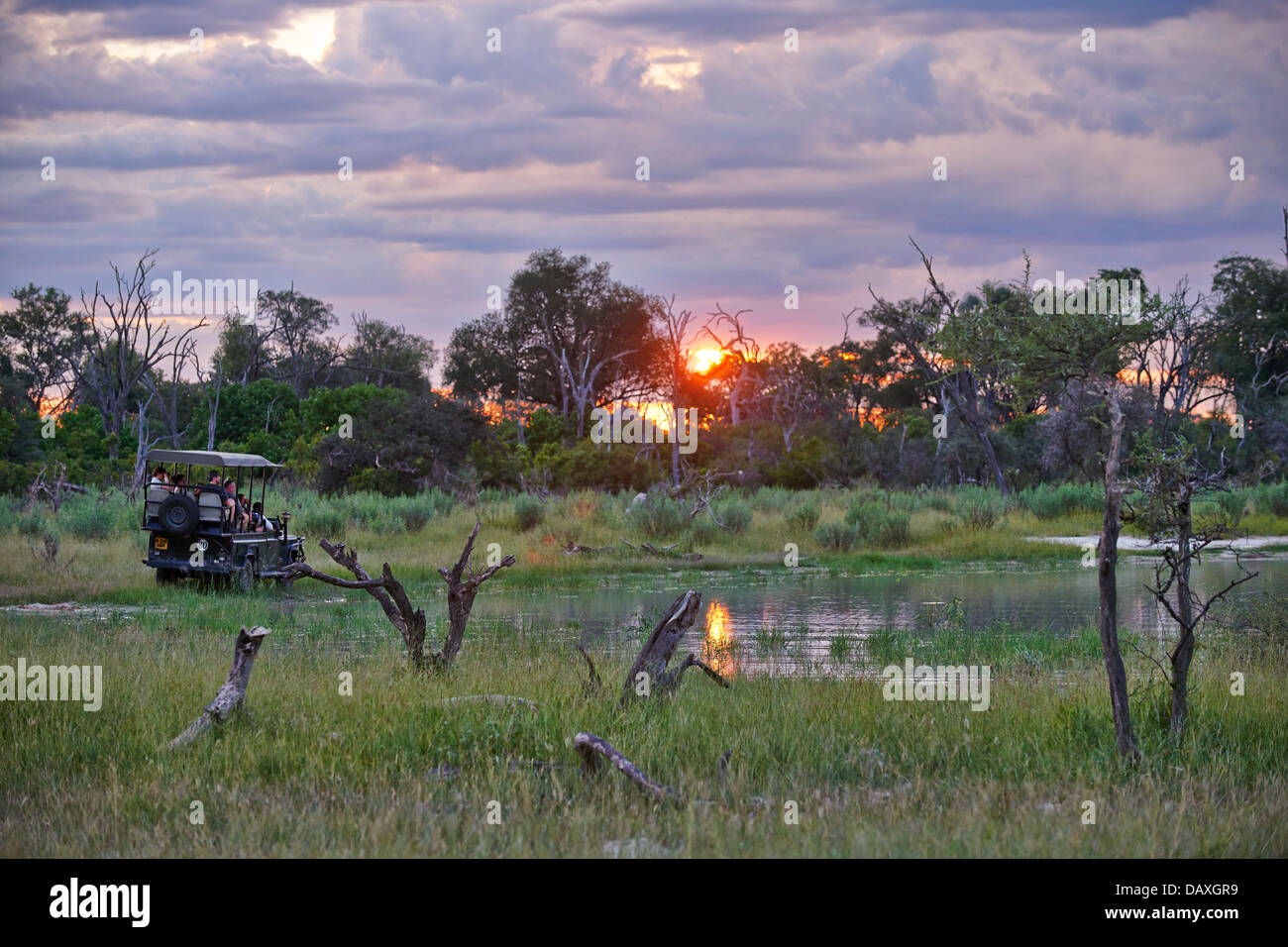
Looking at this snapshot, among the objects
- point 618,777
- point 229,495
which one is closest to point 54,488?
point 229,495

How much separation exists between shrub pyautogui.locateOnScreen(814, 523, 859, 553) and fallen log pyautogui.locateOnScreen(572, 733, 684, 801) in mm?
21874

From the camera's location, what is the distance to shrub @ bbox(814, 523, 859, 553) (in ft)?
93.8

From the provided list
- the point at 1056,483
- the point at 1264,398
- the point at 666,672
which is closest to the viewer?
the point at 666,672

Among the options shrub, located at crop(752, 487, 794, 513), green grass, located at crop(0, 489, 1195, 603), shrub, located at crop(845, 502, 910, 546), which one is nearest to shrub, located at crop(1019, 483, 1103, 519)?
green grass, located at crop(0, 489, 1195, 603)

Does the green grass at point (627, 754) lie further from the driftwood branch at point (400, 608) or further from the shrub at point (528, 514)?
the shrub at point (528, 514)

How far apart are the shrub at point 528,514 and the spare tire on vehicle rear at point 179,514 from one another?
11588mm

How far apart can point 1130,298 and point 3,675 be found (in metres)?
9.83

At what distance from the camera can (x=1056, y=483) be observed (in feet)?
146

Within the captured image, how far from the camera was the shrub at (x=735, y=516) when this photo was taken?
29703 mm

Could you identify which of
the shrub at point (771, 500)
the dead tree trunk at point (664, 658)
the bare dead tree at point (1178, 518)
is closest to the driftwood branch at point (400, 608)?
the dead tree trunk at point (664, 658)

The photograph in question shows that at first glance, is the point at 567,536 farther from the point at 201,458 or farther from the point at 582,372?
the point at 582,372

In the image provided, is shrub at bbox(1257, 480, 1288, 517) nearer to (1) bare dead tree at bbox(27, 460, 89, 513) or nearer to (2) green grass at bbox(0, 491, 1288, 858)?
(2) green grass at bbox(0, 491, 1288, 858)
